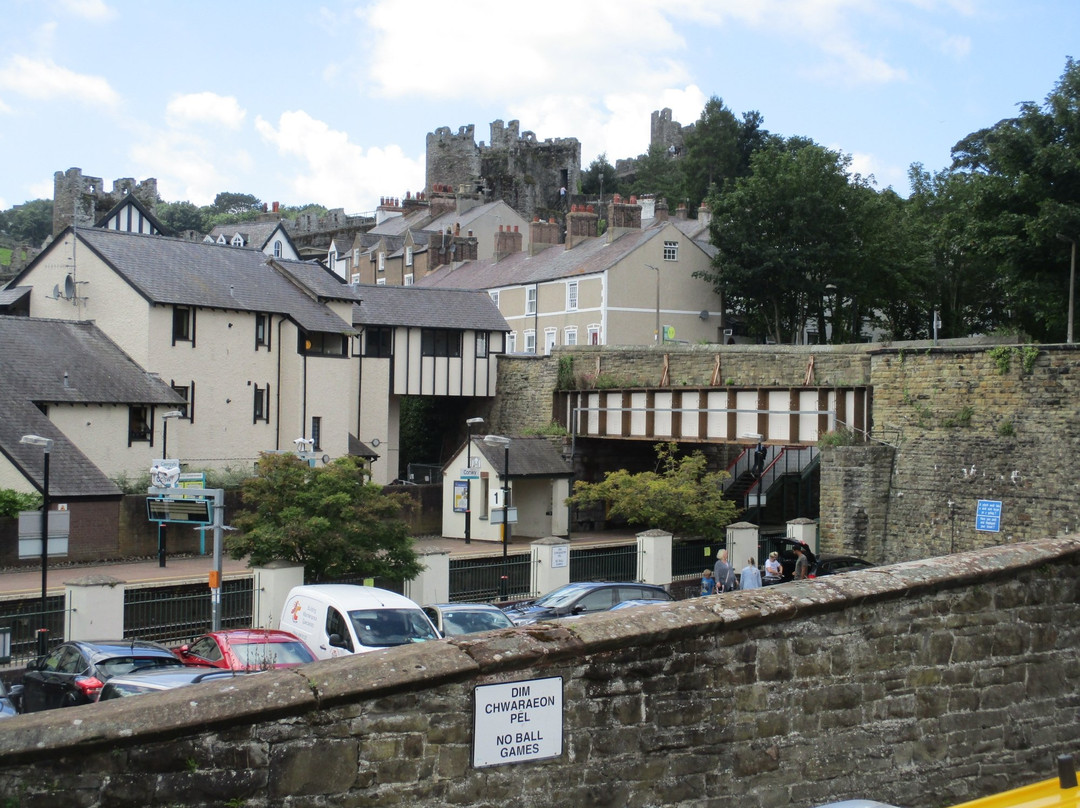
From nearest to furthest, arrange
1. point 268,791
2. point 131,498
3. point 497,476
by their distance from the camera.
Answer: point 268,791 < point 131,498 < point 497,476

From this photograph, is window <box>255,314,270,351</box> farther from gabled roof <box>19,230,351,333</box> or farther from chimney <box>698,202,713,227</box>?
chimney <box>698,202,713,227</box>

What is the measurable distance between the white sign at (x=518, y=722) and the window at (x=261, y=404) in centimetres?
3304

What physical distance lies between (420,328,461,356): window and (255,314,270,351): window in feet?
23.3

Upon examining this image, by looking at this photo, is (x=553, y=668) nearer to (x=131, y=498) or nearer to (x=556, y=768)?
(x=556, y=768)

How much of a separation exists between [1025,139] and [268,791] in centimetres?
3375

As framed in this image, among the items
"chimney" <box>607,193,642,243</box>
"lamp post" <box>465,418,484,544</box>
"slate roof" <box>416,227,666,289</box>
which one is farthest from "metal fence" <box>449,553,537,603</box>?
"chimney" <box>607,193,642,243</box>

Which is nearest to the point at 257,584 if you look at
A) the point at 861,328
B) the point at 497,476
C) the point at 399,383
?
the point at 497,476

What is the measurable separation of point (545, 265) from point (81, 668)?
41015 millimetres

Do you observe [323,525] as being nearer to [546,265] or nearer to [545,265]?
[546,265]

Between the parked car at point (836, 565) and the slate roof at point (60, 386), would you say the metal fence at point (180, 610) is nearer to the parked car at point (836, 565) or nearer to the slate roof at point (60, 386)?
the slate roof at point (60, 386)

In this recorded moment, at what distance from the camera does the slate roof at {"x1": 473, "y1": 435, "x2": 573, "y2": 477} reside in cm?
3762

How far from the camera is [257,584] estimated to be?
76.8ft

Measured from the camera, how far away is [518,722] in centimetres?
742

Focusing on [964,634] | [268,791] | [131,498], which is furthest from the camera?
[131,498]
